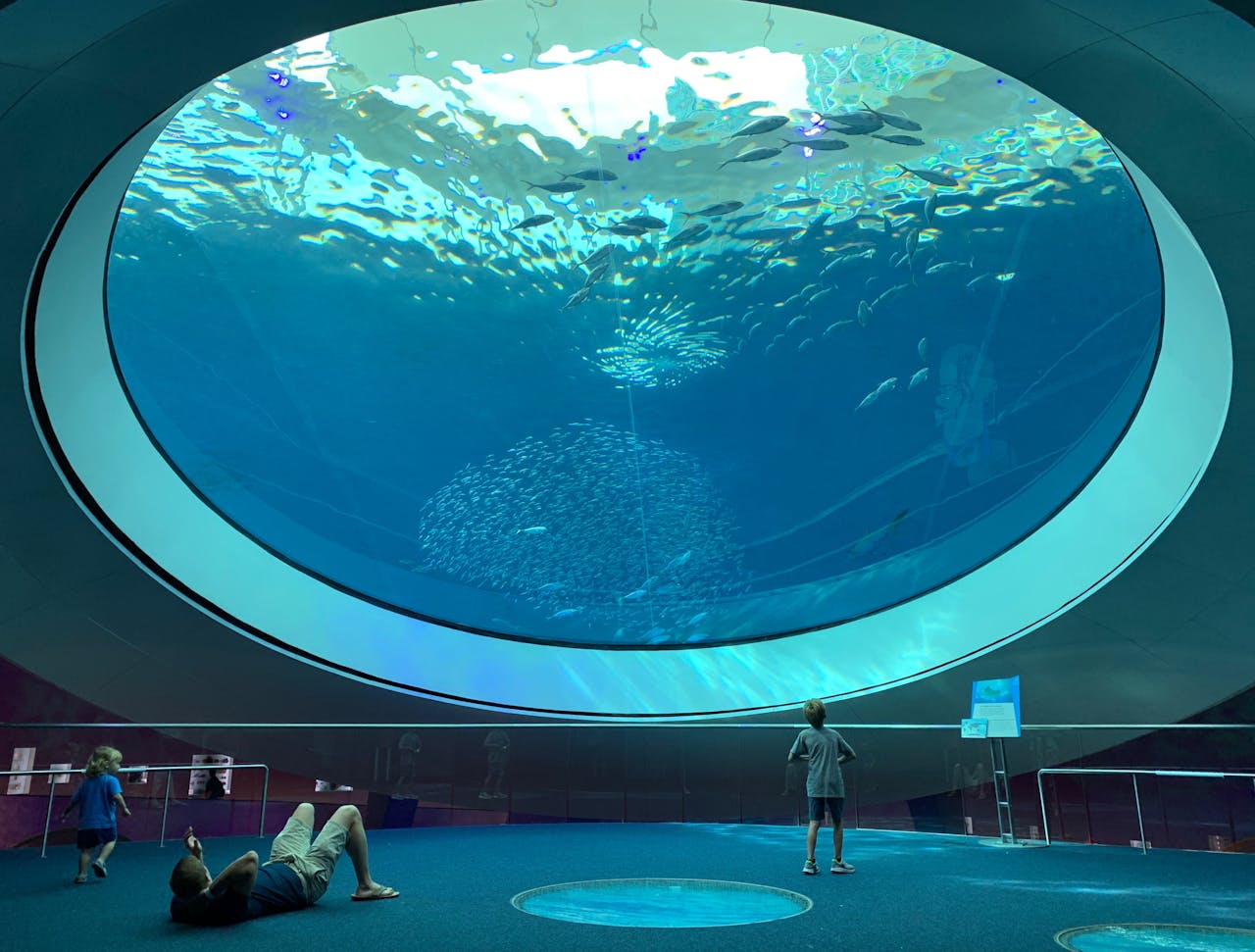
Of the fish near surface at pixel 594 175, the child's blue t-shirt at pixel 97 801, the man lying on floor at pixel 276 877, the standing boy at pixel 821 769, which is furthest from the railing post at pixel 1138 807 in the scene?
the fish near surface at pixel 594 175

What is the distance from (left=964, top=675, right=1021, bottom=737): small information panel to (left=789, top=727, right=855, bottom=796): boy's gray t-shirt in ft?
9.20

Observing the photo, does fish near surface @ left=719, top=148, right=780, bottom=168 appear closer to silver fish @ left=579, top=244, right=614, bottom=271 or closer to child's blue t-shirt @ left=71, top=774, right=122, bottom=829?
silver fish @ left=579, top=244, right=614, bottom=271

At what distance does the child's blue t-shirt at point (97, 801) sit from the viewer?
6254 mm

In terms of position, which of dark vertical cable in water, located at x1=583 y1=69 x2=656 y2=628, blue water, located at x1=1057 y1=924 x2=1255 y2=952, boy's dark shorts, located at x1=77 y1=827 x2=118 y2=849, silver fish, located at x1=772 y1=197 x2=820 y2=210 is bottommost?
blue water, located at x1=1057 y1=924 x2=1255 y2=952

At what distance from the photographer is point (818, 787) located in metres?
6.33

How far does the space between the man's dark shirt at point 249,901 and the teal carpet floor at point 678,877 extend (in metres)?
0.07

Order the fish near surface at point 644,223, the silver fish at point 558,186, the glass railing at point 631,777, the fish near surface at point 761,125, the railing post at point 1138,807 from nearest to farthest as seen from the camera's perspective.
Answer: the railing post at point 1138,807, the glass railing at point 631,777, the fish near surface at point 761,125, the fish near surface at point 644,223, the silver fish at point 558,186

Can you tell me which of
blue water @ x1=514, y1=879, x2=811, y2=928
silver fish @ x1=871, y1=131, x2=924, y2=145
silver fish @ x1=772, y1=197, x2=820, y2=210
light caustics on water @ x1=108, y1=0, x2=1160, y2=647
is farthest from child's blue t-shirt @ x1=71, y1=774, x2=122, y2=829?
silver fish @ x1=772, y1=197, x2=820, y2=210

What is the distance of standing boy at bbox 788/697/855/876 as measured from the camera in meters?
6.33

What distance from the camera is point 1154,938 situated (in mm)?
4332

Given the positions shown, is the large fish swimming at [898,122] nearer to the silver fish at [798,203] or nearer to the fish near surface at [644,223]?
the silver fish at [798,203]

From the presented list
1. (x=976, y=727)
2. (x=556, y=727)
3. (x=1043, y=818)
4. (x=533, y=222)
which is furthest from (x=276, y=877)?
(x=533, y=222)

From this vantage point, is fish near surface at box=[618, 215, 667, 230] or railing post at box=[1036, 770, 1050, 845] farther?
fish near surface at box=[618, 215, 667, 230]

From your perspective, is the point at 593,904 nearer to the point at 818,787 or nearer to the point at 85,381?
the point at 818,787
